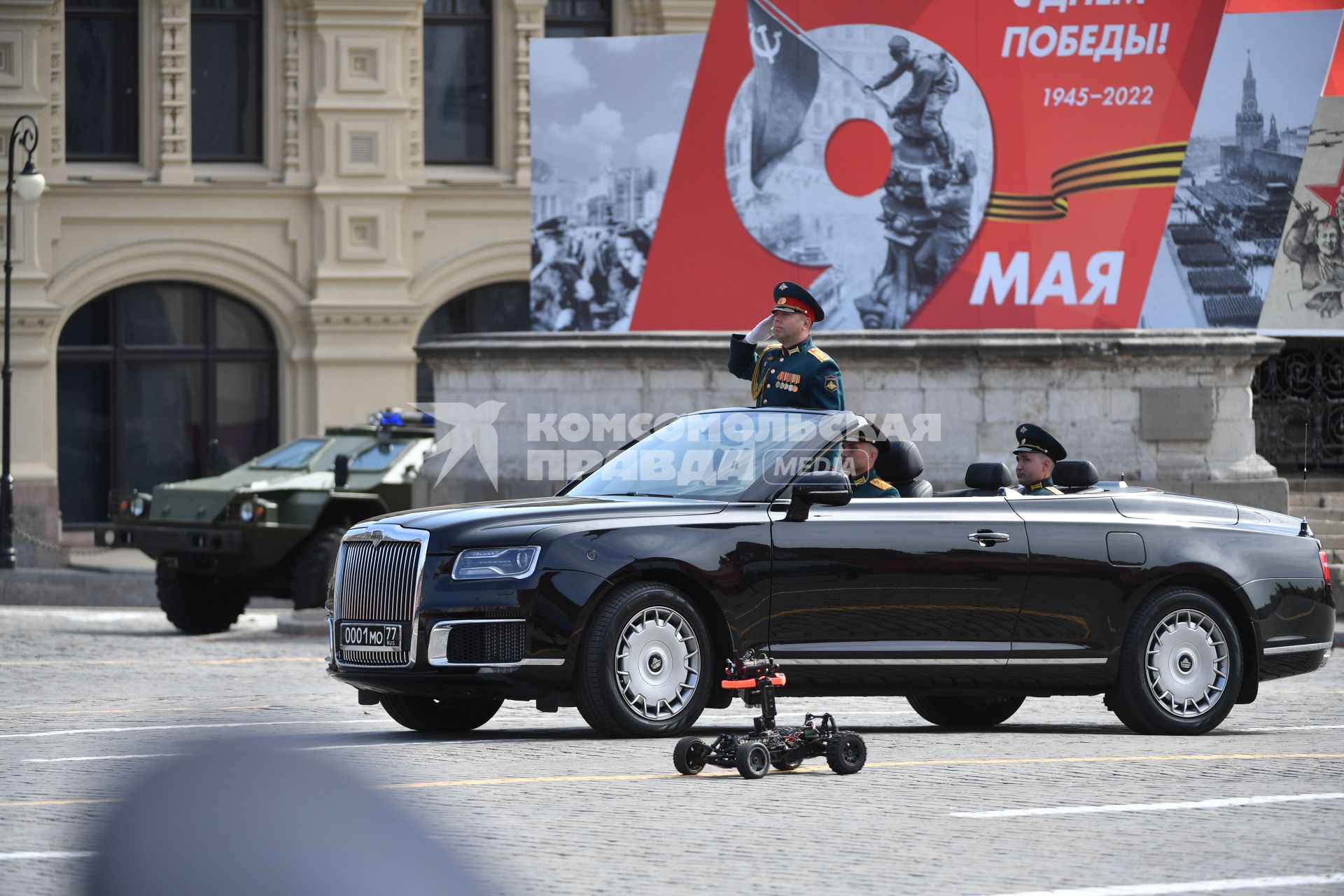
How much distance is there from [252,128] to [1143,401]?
53.2 feet

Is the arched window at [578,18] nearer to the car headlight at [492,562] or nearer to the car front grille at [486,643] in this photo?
the car headlight at [492,562]

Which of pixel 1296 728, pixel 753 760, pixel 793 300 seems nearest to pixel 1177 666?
pixel 1296 728

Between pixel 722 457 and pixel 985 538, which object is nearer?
pixel 985 538

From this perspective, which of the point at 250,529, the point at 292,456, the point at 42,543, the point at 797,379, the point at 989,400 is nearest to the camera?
the point at 797,379

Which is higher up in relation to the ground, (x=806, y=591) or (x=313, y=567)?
(x=806, y=591)

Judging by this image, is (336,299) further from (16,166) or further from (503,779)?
(503,779)

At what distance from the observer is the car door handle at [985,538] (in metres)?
10.2

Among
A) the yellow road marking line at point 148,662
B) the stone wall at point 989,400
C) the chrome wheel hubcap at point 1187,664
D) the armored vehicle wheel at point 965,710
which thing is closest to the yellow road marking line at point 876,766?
the chrome wheel hubcap at point 1187,664

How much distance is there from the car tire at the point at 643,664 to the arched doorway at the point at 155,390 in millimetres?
23907

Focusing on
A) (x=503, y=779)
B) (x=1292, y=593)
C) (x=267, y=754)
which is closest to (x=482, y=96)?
(x=1292, y=593)

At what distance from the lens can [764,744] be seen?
28.1 feet

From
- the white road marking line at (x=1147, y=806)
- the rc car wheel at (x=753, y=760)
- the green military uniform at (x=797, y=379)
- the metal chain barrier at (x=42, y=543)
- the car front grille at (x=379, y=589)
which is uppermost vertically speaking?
the green military uniform at (x=797, y=379)

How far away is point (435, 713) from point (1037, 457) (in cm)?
331

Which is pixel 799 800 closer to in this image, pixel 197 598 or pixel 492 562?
pixel 492 562
